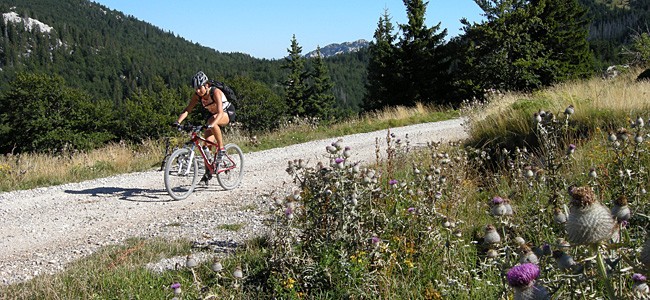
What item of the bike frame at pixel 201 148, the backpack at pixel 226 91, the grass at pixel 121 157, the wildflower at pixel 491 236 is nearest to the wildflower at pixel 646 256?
the wildflower at pixel 491 236

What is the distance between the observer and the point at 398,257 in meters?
3.82

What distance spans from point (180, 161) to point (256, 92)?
71877 millimetres

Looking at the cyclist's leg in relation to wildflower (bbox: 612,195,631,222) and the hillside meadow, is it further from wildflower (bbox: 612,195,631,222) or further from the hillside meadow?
wildflower (bbox: 612,195,631,222)

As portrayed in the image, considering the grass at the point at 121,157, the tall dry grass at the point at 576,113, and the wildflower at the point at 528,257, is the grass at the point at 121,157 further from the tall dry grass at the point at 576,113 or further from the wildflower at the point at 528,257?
the wildflower at the point at 528,257

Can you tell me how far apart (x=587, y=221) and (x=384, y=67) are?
3461 centimetres

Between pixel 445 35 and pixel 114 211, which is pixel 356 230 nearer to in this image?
pixel 114 211

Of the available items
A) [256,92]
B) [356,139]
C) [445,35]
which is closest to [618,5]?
[256,92]

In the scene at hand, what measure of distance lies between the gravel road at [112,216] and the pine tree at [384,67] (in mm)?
25569

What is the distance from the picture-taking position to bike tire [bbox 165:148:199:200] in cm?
791

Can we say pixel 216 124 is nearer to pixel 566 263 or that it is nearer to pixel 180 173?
pixel 180 173

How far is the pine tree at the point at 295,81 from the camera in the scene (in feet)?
194

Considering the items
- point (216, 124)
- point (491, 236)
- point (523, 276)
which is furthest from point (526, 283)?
point (216, 124)

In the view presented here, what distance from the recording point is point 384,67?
35375mm

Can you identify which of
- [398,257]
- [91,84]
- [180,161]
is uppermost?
[91,84]
